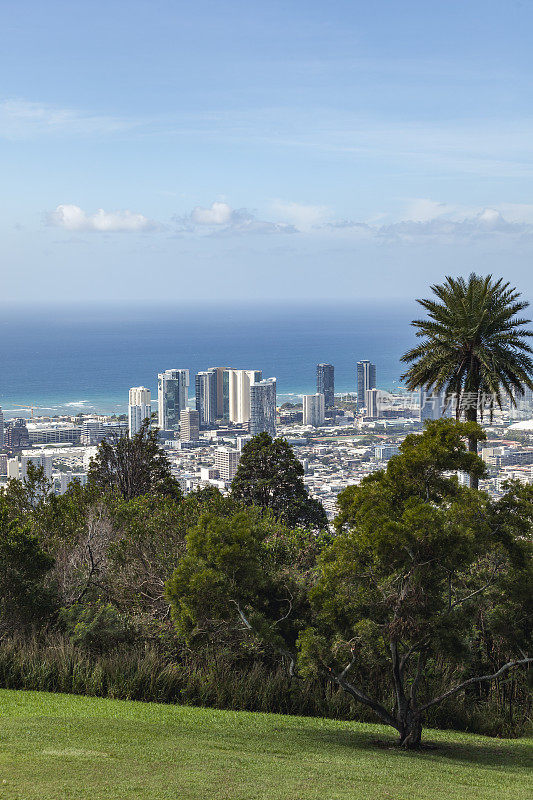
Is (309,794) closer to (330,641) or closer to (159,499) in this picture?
(330,641)

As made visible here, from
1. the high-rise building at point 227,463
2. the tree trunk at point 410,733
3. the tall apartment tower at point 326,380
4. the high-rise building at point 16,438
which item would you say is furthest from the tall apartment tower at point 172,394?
the tree trunk at point 410,733

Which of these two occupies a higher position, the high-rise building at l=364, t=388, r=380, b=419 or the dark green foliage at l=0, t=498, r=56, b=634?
the high-rise building at l=364, t=388, r=380, b=419

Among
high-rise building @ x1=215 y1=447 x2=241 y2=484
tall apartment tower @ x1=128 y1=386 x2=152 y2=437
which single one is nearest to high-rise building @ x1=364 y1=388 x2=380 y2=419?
tall apartment tower @ x1=128 y1=386 x2=152 y2=437

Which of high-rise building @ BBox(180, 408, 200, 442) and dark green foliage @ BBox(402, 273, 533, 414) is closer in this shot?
dark green foliage @ BBox(402, 273, 533, 414)

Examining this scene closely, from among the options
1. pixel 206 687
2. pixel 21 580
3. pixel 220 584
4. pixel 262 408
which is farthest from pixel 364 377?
pixel 220 584

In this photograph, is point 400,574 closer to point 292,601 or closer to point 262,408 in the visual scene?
point 292,601

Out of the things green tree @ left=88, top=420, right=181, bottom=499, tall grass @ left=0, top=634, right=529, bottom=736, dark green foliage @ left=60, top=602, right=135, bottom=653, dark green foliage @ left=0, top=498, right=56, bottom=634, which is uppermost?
green tree @ left=88, top=420, right=181, bottom=499

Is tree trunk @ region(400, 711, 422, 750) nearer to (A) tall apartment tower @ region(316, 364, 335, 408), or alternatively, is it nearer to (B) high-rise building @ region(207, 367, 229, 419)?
(B) high-rise building @ region(207, 367, 229, 419)
